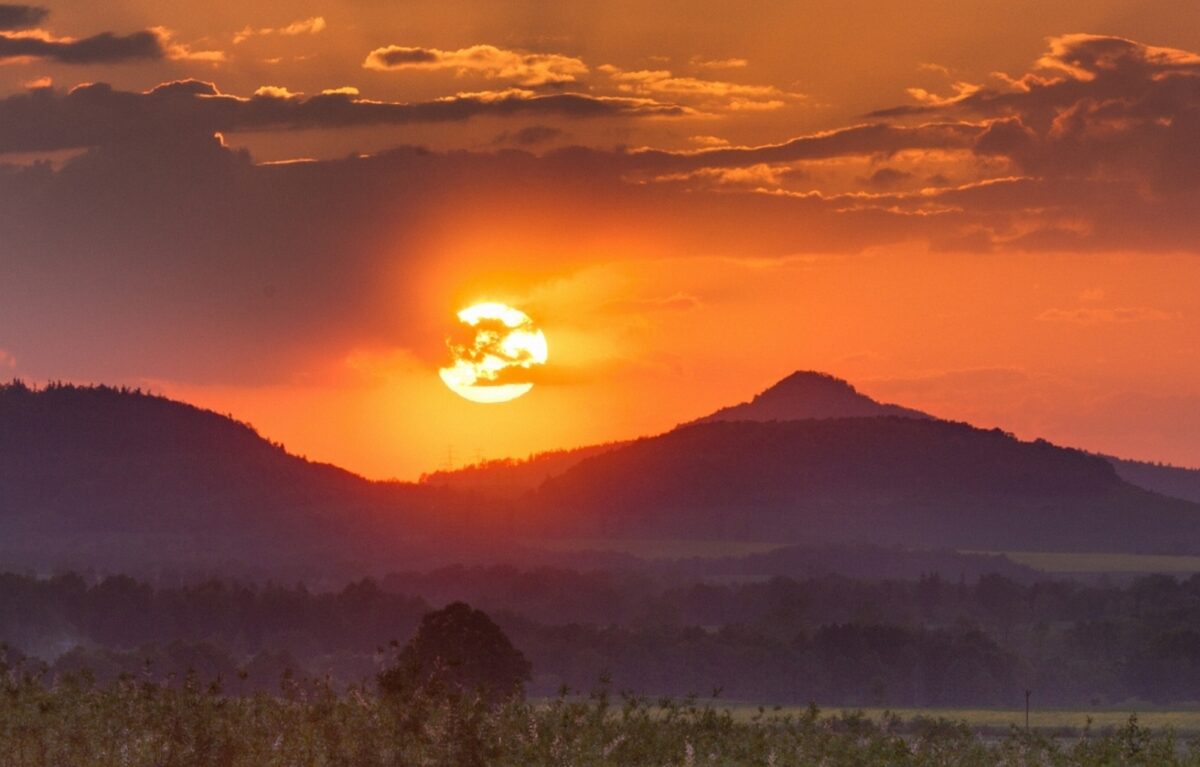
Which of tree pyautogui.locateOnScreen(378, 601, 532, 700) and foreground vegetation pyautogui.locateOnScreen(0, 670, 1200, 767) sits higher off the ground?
tree pyautogui.locateOnScreen(378, 601, 532, 700)

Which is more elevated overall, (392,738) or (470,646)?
(470,646)

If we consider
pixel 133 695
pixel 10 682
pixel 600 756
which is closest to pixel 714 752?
pixel 600 756

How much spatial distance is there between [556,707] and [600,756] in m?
4.89

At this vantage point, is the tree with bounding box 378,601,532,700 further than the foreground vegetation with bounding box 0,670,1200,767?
Yes

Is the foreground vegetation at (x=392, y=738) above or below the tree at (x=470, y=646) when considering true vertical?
below

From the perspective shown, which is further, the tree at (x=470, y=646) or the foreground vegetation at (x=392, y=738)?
the tree at (x=470, y=646)

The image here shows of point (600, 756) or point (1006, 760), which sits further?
point (1006, 760)

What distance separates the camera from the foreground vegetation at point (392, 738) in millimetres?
37094

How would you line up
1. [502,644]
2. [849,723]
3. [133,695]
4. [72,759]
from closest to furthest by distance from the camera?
1. [72,759]
2. [133,695]
3. [849,723]
4. [502,644]

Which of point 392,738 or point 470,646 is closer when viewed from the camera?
point 392,738

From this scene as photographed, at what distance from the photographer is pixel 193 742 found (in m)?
37.2

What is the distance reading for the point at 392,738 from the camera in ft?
124

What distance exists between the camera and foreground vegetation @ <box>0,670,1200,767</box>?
3709 centimetres

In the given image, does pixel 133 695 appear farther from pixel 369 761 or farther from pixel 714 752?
pixel 714 752
